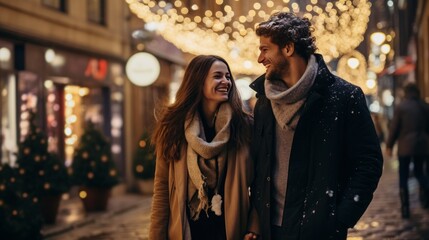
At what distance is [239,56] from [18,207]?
955 inches

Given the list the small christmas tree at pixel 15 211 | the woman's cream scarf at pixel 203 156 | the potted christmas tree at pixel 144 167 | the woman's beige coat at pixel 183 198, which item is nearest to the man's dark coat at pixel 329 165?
the woman's beige coat at pixel 183 198

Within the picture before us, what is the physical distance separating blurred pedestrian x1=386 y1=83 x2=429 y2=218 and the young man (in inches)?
302

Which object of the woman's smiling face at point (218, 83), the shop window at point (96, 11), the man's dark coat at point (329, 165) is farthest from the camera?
the shop window at point (96, 11)

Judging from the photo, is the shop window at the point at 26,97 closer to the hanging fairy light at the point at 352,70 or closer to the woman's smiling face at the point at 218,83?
the woman's smiling face at the point at 218,83

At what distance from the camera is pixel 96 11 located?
19656 millimetres

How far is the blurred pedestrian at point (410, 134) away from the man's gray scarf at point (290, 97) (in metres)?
7.71

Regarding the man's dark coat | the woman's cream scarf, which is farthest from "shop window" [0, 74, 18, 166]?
the man's dark coat

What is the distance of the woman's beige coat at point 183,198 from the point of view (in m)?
4.36

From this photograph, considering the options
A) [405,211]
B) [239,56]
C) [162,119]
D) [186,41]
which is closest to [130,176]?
[186,41]

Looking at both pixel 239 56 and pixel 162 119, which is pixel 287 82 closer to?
pixel 162 119

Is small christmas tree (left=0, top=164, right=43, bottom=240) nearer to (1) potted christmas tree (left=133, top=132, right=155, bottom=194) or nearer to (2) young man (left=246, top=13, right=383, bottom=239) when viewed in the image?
(2) young man (left=246, top=13, right=383, bottom=239)

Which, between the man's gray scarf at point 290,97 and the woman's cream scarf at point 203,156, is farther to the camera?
the woman's cream scarf at point 203,156

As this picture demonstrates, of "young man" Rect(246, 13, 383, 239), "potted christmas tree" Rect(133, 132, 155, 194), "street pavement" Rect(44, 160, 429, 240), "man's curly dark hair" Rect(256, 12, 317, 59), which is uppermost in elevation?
"man's curly dark hair" Rect(256, 12, 317, 59)

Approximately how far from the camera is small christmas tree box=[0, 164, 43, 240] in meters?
9.43
